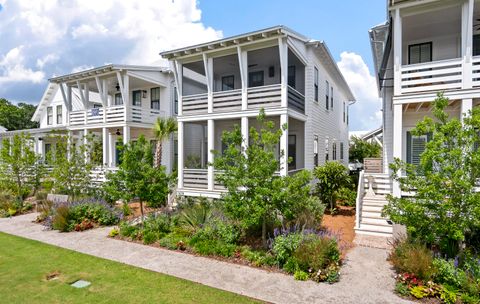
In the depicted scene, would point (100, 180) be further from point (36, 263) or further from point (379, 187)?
point (379, 187)

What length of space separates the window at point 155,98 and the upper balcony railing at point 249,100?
681 centimetres

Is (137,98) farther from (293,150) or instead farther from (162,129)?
(293,150)

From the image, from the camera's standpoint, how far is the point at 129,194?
1080cm

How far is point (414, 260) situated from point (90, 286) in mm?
7682

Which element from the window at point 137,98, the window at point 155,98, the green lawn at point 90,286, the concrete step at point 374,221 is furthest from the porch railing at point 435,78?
the window at point 137,98

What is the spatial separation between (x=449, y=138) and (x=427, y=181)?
1.13 metres

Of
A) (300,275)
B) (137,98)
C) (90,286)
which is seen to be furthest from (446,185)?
(137,98)

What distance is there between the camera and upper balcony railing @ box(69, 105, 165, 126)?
59.6 ft

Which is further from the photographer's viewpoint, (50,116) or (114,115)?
(50,116)

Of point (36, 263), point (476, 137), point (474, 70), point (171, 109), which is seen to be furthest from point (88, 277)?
point (171, 109)

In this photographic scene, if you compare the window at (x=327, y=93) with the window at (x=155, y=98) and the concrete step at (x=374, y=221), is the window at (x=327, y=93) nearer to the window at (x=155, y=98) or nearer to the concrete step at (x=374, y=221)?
the concrete step at (x=374, y=221)

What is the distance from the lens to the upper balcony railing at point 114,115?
18156mm

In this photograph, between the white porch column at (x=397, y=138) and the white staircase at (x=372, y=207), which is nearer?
the white porch column at (x=397, y=138)

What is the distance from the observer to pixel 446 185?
6320 mm
